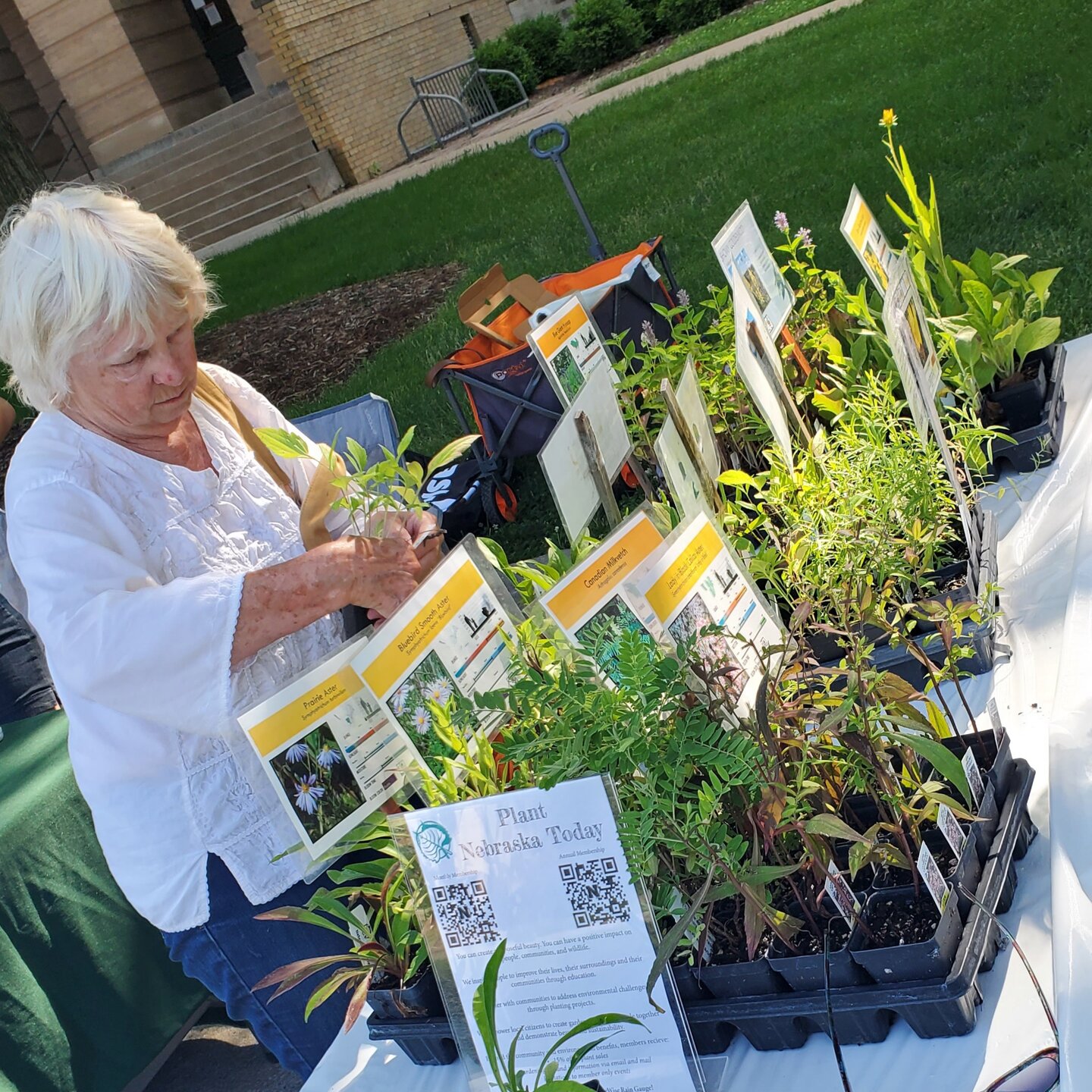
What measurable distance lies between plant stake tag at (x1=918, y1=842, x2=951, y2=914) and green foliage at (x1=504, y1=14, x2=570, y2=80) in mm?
15433

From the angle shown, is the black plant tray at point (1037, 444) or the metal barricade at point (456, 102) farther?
the metal barricade at point (456, 102)

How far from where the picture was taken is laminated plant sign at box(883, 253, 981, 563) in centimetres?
164

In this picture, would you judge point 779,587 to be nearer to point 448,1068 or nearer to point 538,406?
point 448,1068

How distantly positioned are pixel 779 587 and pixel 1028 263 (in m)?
2.98

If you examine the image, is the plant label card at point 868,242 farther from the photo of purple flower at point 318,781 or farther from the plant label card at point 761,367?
the photo of purple flower at point 318,781

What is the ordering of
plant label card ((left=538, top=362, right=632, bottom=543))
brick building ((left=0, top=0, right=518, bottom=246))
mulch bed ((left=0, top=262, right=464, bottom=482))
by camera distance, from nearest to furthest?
plant label card ((left=538, top=362, right=632, bottom=543)) < mulch bed ((left=0, top=262, right=464, bottom=482)) < brick building ((left=0, top=0, right=518, bottom=246))

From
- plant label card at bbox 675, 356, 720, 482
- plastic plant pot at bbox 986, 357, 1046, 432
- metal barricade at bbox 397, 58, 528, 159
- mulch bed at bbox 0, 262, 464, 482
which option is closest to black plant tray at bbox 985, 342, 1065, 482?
plastic plant pot at bbox 986, 357, 1046, 432

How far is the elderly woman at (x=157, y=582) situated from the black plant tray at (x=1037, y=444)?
3.61ft

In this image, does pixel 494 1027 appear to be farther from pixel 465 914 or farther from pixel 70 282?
pixel 70 282

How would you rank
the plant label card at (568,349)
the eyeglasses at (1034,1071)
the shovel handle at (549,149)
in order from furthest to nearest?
1. the shovel handle at (549,149)
2. the plant label card at (568,349)
3. the eyeglasses at (1034,1071)

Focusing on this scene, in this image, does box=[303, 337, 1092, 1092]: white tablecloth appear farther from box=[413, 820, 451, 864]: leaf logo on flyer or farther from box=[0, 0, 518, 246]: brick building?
box=[0, 0, 518, 246]: brick building

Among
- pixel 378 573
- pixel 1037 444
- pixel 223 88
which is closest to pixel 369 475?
pixel 378 573

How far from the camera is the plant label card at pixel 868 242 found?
6.66 ft

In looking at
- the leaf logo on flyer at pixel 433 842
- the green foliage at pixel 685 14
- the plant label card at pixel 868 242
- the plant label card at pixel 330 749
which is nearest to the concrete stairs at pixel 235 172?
the green foliage at pixel 685 14
